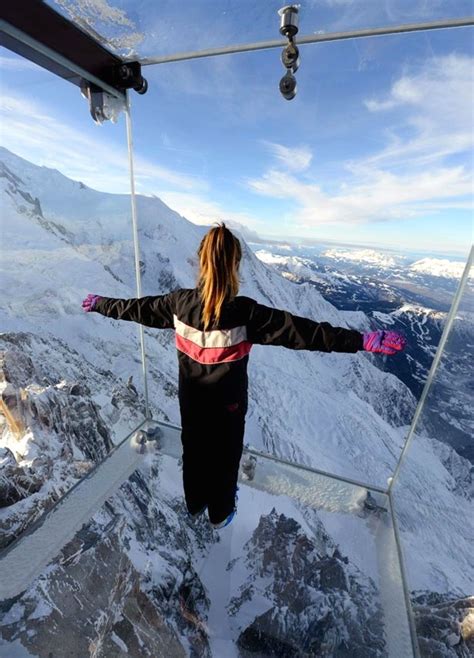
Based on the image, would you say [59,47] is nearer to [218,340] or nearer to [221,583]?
[218,340]

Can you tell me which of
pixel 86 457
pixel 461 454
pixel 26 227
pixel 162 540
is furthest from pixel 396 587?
pixel 26 227

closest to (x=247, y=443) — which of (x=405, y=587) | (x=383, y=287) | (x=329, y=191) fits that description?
(x=405, y=587)

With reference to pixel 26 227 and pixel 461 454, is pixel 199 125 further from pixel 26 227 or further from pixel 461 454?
pixel 461 454

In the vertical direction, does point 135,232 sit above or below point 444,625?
above

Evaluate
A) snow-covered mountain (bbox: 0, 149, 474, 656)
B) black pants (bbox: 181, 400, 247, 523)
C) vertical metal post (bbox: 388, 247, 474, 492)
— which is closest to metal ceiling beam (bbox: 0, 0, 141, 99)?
snow-covered mountain (bbox: 0, 149, 474, 656)

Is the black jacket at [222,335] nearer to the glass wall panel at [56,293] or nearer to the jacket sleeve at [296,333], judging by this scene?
the jacket sleeve at [296,333]

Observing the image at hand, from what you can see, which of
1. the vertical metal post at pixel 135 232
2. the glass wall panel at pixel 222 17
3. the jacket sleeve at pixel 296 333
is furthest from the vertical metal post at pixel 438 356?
the vertical metal post at pixel 135 232
